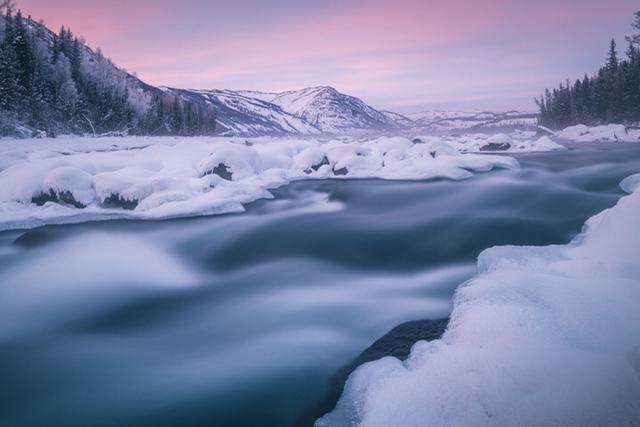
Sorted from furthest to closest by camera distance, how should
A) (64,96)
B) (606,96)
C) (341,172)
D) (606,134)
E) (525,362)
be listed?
(606,96) < (64,96) < (606,134) < (341,172) < (525,362)

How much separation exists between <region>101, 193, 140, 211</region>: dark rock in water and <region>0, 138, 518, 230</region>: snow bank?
3 centimetres

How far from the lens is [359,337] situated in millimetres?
4785

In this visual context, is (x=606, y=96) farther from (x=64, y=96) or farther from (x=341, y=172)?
(x=64, y=96)

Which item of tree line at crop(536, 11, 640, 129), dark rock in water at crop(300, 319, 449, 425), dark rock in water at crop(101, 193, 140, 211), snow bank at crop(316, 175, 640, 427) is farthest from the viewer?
tree line at crop(536, 11, 640, 129)

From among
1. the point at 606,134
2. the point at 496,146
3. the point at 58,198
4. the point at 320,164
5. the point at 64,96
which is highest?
the point at 64,96

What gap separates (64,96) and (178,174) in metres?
39.8

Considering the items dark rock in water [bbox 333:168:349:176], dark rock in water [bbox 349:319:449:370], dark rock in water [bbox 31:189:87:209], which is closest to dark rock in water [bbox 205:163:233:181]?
dark rock in water [bbox 31:189:87:209]

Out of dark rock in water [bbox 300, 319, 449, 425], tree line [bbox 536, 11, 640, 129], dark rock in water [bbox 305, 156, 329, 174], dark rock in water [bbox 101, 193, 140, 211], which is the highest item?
tree line [bbox 536, 11, 640, 129]

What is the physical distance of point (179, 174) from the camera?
13906 millimetres

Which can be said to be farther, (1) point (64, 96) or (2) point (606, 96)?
(2) point (606, 96)

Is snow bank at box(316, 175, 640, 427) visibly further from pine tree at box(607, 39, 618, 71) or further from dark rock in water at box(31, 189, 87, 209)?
pine tree at box(607, 39, 618, 71)

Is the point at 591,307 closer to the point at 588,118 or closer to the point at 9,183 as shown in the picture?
the point at 9,183

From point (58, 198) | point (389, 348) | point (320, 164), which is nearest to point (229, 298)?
point (389, 348)

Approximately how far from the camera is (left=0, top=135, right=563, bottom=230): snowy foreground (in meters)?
10.2
